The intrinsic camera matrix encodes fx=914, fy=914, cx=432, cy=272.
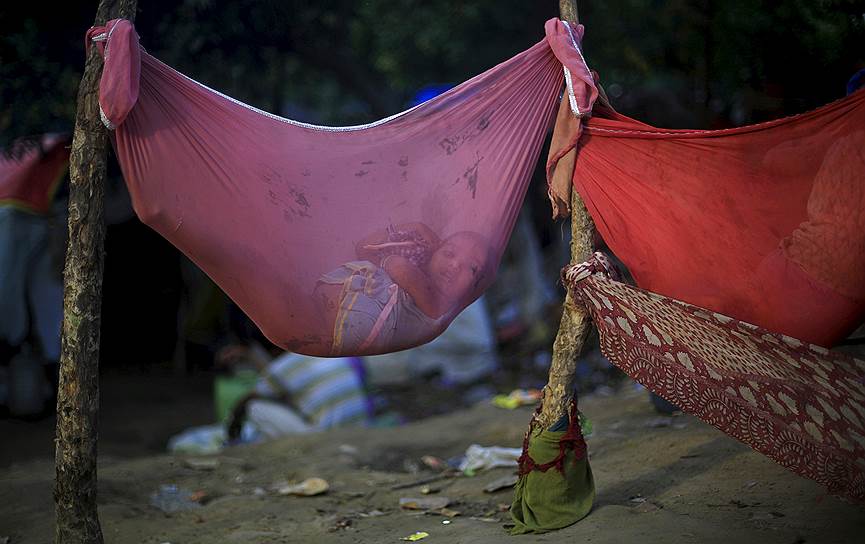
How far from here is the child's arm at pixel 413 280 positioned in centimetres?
320

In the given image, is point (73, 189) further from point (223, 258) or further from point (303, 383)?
point (303, 383)

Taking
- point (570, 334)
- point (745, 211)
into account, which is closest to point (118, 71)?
point (570, 334)

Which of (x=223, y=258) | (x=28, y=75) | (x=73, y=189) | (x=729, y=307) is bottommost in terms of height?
(x=729, y=307)

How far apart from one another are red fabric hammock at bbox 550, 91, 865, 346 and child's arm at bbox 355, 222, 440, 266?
516 millimetres

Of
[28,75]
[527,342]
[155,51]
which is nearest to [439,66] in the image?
[527,342]

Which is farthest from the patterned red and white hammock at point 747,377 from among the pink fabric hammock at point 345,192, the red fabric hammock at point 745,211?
the pink fabric hammock at point 345,192

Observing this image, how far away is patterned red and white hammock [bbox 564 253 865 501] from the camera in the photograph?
8.61ft

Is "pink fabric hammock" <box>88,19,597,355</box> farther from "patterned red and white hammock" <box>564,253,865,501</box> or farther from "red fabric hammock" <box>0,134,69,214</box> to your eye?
"red fabric hammock" <box>0,134,69,214</box>

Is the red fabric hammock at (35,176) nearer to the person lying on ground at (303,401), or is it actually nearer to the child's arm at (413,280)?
the person lying on ground at (303,401)

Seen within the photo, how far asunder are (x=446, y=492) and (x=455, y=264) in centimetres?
137

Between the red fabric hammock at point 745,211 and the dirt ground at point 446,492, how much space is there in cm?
75

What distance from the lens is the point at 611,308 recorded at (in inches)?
119

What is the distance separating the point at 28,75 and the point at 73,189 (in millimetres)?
2119

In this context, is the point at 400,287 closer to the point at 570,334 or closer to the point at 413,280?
the point at 413,280
